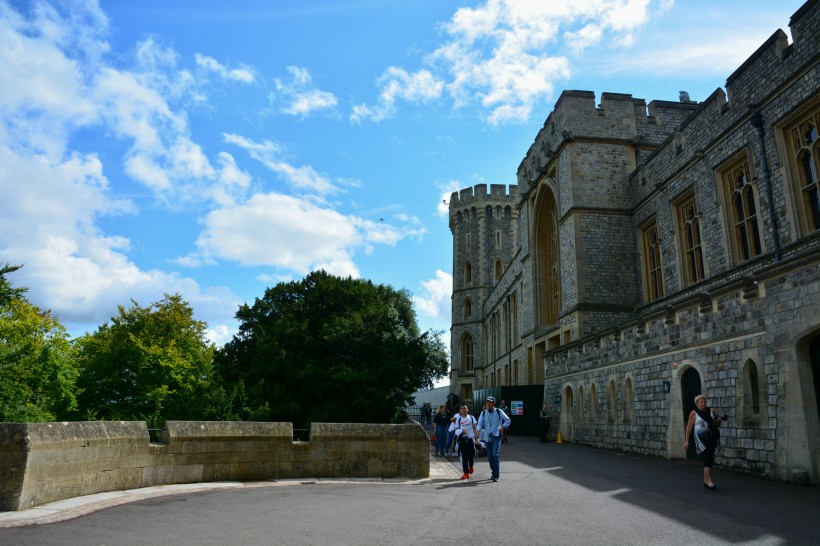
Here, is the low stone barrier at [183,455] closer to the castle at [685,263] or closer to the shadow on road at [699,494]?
the shadow on road at [699,494]

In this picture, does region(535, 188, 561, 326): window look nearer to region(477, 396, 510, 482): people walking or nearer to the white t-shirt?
the white t-shirt

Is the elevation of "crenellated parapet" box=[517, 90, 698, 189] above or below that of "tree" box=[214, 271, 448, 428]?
above

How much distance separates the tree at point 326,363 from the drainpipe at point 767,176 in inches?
544

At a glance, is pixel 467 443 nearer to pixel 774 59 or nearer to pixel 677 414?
pixel 677 414

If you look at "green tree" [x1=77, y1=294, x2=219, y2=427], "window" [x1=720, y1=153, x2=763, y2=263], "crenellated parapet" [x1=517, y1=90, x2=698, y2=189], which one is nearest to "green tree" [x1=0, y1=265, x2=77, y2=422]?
"green tree" [x1=77, y1=294, x2=219, y2=427]

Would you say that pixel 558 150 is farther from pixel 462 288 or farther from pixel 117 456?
pixel 462 288

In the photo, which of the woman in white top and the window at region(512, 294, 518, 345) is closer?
the woman in white top

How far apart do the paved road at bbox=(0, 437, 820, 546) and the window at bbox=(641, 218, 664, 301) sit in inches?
490

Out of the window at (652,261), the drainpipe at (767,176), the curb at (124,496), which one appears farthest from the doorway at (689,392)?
the window at (652,261)

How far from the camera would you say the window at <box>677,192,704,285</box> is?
17.9 metres

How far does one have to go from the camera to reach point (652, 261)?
2148 cm

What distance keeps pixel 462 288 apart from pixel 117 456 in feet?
A: 162

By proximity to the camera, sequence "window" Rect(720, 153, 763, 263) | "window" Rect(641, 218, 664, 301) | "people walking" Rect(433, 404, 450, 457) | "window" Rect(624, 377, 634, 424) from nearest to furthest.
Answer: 1. "window" Rect(624, 377, 634, 424)
2. "window" Rect(720, 153, 763, 263)
3. "people walking" Rect(433, 404, 450, 457)
4. "window" Rect(641, 218, 664, 301)

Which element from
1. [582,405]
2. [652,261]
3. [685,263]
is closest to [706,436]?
[582,405]
